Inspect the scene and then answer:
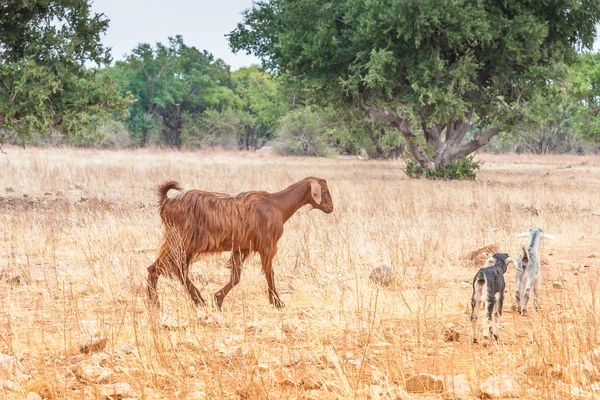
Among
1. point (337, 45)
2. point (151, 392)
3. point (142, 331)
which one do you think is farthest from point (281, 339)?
point (337, 45)

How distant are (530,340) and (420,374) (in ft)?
4.79

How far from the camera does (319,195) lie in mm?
6922

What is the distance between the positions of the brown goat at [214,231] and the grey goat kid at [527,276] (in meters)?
2.19

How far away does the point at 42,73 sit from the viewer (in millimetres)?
14086

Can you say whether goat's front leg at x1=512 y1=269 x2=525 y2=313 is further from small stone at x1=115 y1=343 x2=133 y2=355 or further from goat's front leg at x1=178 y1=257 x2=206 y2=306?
small stone at x1=115 y1=343 x2=133 y2=355

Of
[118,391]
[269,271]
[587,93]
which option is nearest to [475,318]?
[269,271]

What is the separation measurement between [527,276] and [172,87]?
56247 millimetres

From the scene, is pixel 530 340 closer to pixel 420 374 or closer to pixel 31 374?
pixel 420 374

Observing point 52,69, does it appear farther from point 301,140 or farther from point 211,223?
point 301,140

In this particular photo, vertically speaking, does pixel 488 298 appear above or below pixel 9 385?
above

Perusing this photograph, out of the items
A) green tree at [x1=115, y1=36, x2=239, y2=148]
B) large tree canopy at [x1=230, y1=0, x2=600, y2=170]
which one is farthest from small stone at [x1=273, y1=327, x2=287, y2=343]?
green tree at [x1=115, y1=36, x2=239, y2=148]

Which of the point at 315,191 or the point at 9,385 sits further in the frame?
the point at 315,191

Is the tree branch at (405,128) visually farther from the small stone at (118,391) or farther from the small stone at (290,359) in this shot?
the small stone at (118,391)

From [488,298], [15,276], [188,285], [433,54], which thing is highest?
[433,54]
